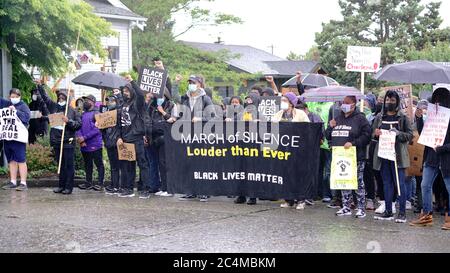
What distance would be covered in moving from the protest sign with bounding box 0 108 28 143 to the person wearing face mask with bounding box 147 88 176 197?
8.03 ft

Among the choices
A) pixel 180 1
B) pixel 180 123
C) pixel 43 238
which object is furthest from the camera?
pixel 180 1

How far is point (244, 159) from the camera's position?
1187 cm

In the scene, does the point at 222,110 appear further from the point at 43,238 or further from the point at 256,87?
the point at 43,238

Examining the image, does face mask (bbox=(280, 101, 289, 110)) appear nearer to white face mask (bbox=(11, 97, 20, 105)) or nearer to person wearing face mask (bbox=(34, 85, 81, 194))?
person wearing face mask (bbox=(34, 85, 81, 194))

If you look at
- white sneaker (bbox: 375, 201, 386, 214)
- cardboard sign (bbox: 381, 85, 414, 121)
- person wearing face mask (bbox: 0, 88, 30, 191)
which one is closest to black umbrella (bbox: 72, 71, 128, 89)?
person wearing face mask (bbox: 0, 88, 30, 191)

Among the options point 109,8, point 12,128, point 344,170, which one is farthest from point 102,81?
point 109,8

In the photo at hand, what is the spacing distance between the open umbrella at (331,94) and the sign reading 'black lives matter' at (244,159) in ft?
2.51

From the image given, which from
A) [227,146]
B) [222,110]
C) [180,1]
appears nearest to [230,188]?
[227,146]

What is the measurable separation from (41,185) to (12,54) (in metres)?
3.52

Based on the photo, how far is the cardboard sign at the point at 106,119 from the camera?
1323 cm

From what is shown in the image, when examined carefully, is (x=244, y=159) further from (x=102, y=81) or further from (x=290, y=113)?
(x=102, y=81)

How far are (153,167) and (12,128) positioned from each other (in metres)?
2.75

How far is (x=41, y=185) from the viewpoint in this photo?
14648 mm

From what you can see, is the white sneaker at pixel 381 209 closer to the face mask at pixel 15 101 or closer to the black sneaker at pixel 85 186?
the black sneaker at pixel 85 186
